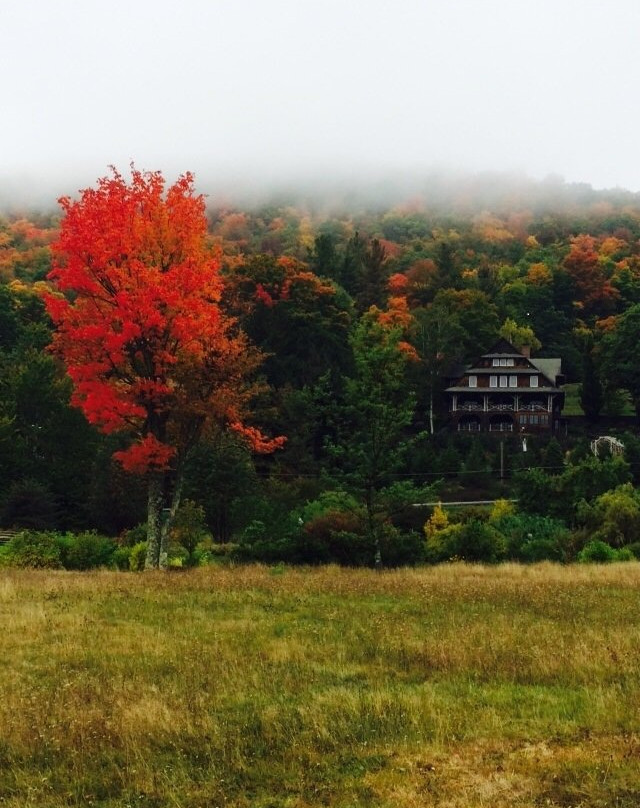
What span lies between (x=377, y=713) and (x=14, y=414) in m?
48.4

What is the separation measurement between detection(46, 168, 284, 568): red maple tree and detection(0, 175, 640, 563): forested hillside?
1267 mm

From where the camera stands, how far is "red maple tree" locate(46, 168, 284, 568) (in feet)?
66.4

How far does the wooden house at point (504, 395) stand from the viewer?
74188 millimetres

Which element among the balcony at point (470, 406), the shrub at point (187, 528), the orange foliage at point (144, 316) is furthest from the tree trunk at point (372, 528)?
the balcony at point (470, 406)

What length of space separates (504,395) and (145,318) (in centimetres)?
5994

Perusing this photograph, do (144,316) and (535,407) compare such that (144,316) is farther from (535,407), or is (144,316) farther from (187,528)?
(535,407)

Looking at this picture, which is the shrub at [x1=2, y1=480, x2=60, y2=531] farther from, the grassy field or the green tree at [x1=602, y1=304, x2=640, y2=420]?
the green tree at [x1=602, y1=304, x2=640, y2=420]

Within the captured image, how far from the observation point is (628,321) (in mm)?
74750

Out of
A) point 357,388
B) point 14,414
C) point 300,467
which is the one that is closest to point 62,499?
point 14,414

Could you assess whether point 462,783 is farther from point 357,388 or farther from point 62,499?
point 62,499

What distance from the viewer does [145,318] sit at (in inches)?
795

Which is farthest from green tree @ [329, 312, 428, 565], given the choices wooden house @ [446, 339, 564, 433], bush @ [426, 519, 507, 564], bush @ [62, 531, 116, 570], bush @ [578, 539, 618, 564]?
wooden house @ [446, 339, 564, 433]

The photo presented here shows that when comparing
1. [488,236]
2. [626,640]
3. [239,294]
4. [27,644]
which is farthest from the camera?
[488,236]

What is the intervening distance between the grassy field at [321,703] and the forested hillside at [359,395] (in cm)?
1031
